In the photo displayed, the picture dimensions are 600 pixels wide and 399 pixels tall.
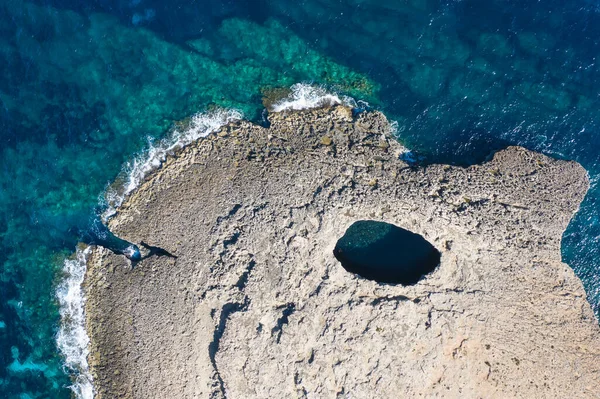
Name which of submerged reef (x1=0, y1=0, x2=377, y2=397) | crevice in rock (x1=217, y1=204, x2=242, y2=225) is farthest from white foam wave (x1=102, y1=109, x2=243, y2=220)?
crevice in rock (x1=217, y1=204, x2=242, y2=225)

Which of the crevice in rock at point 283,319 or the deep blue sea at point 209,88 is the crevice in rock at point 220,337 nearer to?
the crevice in rock at point 283,319

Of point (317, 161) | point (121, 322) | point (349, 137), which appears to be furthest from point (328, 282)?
point (121, 322)

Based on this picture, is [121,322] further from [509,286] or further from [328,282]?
[509,286]

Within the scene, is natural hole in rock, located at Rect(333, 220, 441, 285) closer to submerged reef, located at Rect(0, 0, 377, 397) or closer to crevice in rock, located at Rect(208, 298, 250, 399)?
crevice in rock, located at Rect(208, 298, 250, 399)

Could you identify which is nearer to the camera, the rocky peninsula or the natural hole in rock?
the rocky peninsula

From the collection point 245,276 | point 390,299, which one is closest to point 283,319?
point 245,276

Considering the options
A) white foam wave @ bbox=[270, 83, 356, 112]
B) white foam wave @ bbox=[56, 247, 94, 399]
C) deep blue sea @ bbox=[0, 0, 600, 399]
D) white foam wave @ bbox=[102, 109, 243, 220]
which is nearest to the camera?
deep blue sea @ bbox=[0, 0, 600, 399]
